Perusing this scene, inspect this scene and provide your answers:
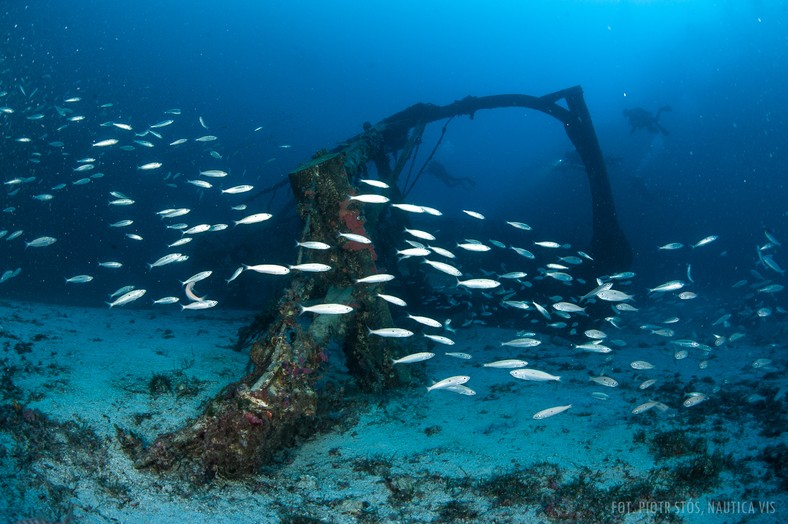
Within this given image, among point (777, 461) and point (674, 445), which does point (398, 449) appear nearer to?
point (674, 445)

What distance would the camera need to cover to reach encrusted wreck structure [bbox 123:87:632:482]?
3.87m

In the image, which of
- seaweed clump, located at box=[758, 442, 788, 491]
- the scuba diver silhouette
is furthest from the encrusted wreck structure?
the scuba diver silhouette

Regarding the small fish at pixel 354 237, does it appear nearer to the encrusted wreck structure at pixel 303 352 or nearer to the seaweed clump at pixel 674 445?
the encrusted wreck structure at pixel 303 352

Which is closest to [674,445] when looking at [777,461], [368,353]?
[777,461]

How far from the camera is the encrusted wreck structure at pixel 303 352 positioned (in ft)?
12.7

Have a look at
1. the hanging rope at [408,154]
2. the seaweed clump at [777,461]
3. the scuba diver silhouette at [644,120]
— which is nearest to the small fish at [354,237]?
the seaweed clump at [777,461]

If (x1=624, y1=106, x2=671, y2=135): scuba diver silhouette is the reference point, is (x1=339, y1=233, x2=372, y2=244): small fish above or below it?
below

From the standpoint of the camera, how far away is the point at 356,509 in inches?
147

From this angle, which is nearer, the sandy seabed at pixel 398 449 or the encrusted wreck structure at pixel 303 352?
the sandy seabed at pixel 398 449

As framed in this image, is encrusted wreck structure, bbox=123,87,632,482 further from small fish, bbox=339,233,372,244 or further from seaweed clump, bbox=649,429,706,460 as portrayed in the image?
seaweed clump, bbox=649,429,706,460

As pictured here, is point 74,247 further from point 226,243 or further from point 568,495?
point 568,495

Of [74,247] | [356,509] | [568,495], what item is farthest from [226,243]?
[74,247]

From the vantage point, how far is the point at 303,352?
468cm

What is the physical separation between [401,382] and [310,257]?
9.16 feet
